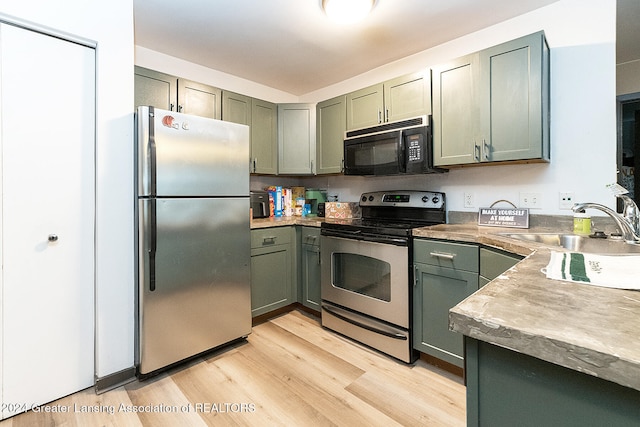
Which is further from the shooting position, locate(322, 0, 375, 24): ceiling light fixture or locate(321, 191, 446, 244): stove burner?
locate(321, 191, 446, 244): stove burner

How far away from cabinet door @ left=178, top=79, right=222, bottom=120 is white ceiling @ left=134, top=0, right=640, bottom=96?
12.6 inches

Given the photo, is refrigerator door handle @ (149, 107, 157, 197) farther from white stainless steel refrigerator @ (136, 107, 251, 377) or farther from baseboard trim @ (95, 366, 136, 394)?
baseboard trim @ (95, 366, 136, 394)

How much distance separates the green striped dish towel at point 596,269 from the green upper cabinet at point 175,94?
2561 millimetres

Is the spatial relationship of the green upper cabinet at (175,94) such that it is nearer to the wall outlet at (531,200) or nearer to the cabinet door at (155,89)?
the cabinet door at (155,89)

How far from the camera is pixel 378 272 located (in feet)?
6.93

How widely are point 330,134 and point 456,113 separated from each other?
1165 millimetres

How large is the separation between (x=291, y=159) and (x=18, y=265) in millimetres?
2143

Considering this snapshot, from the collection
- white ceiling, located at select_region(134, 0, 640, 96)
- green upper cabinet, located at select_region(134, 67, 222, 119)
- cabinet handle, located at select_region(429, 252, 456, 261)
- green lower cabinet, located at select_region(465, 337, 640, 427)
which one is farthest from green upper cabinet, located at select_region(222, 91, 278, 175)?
green lower cabinet, located at select_region(465, 337, 640, 427)

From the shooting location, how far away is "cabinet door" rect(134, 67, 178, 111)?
224 cm

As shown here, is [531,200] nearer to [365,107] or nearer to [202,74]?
[365,107]

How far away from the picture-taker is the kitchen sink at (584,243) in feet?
4.41

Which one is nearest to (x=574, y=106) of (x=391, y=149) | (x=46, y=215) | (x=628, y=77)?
(x=391, y=149)

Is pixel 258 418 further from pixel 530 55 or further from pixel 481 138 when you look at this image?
pixel 530 55

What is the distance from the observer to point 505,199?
2.15 meters
